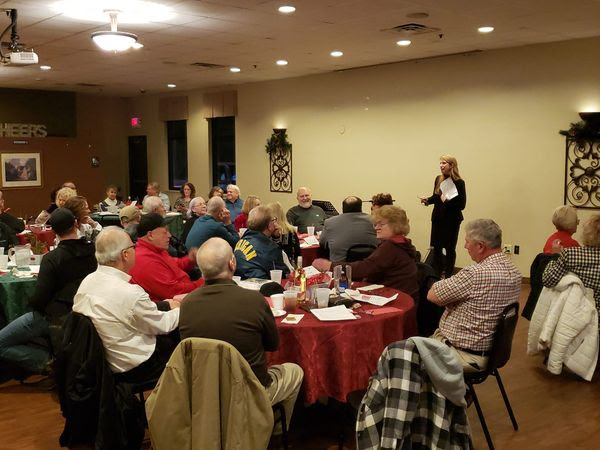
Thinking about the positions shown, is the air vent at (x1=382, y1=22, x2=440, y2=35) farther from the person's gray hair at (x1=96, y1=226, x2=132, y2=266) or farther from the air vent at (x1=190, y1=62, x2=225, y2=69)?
the person's gray hair at (x1=96, y1=226, x2=132, y2=266)

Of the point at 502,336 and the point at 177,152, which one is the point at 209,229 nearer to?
the point at 502,336

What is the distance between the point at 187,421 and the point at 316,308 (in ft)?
3.84

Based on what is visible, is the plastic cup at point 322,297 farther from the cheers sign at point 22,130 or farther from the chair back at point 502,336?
the cheers sign at point 22,130

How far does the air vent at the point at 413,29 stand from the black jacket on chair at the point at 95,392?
481cm

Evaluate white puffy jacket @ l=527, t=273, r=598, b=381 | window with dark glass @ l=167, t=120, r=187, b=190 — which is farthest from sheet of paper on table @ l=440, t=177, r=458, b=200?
window with dark glass @ l=167, t=120, r=187, b=190

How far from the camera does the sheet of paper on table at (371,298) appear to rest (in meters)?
3.66

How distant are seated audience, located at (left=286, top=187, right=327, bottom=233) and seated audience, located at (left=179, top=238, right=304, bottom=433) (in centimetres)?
469

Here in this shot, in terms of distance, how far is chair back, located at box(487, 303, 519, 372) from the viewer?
10.5 ft

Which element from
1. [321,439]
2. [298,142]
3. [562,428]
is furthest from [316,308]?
[298,142]

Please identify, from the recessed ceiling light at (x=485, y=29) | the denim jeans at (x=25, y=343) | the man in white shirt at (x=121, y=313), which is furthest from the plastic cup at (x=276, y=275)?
the recessed ceiling light at (x=485, y=29)

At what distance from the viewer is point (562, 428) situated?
3816 mm

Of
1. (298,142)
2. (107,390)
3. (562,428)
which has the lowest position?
(562,428)

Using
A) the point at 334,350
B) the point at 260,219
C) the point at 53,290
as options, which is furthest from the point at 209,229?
the point at 334,350

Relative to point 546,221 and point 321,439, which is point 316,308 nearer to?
point 321,439
